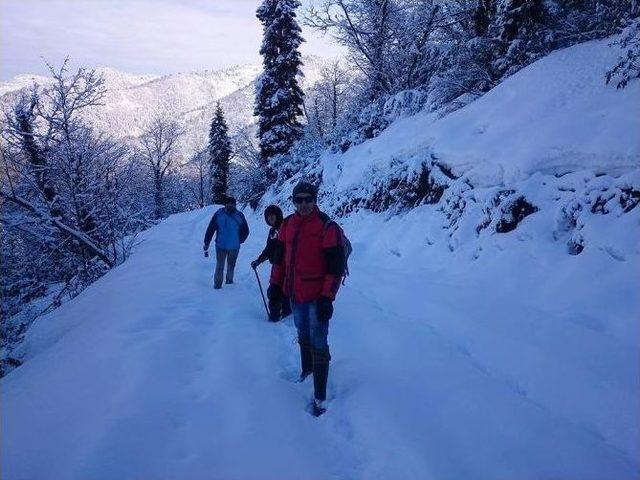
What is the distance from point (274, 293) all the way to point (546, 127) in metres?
5.61

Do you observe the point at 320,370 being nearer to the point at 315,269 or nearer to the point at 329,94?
the point at 315,269

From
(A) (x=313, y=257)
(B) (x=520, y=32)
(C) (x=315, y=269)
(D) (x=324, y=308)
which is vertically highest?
(B) (x=520, y=32)

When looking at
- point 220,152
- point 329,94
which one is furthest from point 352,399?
point 329,94

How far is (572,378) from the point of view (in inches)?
161

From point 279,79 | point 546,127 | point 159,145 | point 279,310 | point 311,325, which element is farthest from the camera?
point 159,145

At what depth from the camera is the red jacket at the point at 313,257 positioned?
4.09 metres

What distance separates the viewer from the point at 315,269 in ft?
13.9

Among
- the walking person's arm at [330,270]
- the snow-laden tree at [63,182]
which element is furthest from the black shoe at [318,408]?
the snow-laden tree at [63,182]

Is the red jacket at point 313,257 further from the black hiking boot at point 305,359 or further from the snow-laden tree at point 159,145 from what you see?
the snow-laden tree at point 159,145

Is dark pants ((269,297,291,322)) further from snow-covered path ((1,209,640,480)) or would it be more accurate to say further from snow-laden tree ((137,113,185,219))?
snow-laden tree ((137,113,185,219))

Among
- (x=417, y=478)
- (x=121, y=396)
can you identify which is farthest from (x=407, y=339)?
(x=121, y=396)

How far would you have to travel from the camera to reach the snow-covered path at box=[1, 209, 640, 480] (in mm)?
3285

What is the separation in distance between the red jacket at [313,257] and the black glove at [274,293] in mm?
2021

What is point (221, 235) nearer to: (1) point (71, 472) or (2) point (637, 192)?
(1) point (71, 472)
